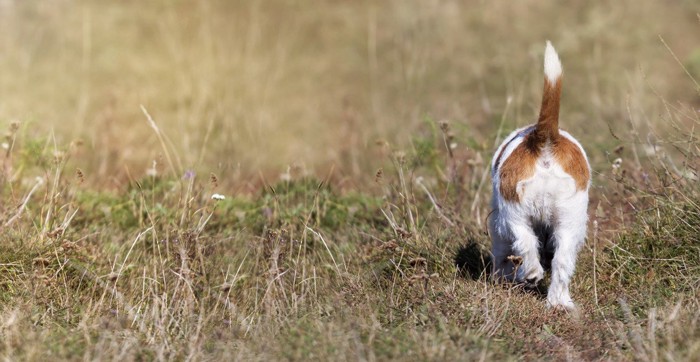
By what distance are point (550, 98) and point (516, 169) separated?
43 centimetres

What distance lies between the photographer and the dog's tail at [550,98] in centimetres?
431

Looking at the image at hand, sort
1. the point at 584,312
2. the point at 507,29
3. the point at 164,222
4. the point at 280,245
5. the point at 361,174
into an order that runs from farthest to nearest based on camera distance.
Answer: the point at 507,29
the point at 361,174
the point at 164,222
the point at 280,245
the point at 584,312

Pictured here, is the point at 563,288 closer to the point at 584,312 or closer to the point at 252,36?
the point at 584,312

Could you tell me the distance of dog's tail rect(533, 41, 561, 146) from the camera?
14.1 ft

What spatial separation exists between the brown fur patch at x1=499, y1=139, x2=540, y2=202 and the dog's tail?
0.12 m

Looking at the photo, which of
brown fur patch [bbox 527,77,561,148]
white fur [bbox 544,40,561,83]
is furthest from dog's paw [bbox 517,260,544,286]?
white fur [bbox 544,40,561,83]

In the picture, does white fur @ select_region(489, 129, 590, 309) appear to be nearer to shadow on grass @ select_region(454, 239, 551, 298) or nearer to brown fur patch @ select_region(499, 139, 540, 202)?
brown fur patch @ select_region(499, 139, 540, 202)

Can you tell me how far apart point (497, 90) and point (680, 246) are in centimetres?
500

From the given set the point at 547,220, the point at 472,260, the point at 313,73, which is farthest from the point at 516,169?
the point at 313,73

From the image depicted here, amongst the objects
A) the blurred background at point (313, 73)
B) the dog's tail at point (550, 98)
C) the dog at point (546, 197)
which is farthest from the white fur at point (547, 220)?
the blurred background at point (313, 73)

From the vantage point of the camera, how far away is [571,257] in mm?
4594

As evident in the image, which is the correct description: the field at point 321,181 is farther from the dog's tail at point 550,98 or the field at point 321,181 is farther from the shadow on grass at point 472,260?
the dog's tail at point 550,98

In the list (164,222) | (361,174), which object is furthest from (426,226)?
(361,174)

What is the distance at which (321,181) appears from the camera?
577cm
